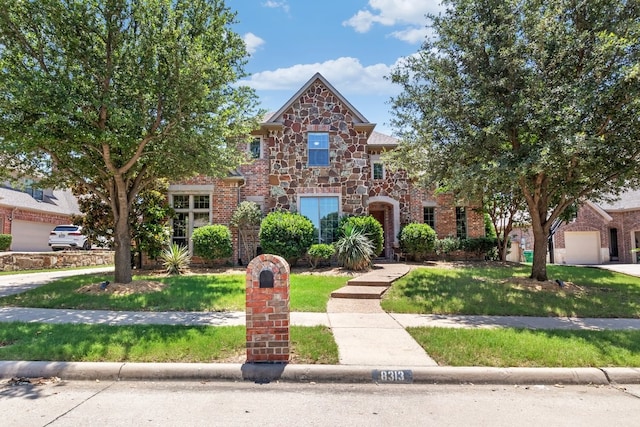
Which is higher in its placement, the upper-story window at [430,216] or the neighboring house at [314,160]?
the neighboring house at [314,160]

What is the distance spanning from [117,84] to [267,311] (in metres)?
7.85

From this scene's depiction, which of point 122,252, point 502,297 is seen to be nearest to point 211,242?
point 122,252

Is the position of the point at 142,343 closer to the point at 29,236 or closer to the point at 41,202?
the point at 29,236

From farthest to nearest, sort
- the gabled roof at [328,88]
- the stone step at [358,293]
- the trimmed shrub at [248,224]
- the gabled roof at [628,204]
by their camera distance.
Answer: the gabled roof at [628,204]
the gabled roof at [328,88]
the trimmed shrub at [248,224]
the stone step at [358,293]

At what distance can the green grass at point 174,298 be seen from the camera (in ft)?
29.0

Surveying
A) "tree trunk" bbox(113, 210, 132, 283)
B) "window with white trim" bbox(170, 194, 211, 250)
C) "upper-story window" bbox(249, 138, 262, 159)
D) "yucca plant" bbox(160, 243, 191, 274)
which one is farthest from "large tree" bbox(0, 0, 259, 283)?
"upper-story window" bbox(249, 138, 262, 159)

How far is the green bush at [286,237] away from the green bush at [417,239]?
187 inches

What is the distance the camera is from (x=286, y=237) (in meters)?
15.5

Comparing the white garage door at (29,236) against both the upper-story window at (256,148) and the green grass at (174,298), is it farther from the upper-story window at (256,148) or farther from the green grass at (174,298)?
the green grass at (174,298)

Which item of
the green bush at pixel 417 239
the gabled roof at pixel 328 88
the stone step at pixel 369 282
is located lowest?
the stone step at pixel 369 282

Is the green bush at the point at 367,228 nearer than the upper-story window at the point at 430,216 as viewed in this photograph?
Yes

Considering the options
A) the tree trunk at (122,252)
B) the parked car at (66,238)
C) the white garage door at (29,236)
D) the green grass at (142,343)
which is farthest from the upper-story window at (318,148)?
the white garage door at (29,236)

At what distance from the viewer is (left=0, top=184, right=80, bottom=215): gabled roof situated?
2536 cm

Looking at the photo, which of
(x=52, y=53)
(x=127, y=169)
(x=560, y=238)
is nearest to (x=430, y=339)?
(x=127, y=169)
